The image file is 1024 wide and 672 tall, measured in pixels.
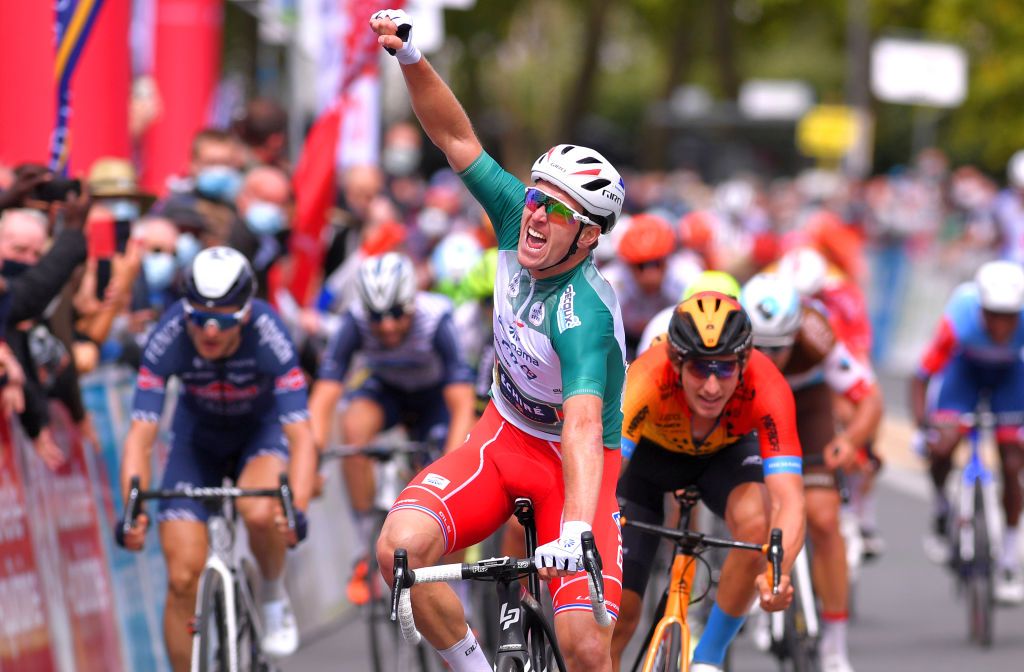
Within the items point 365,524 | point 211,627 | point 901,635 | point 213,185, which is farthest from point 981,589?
point 211,627

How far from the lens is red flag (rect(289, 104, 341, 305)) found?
14.1 m

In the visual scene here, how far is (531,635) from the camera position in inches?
250

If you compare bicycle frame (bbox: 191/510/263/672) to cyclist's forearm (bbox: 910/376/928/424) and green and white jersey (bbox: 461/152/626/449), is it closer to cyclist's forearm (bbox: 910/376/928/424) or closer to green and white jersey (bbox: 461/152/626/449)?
green and white jersey (bbox: 461/152/626/449)

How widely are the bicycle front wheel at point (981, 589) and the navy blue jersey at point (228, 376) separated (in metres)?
4.46

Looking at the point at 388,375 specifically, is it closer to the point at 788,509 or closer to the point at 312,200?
the point at 788,509

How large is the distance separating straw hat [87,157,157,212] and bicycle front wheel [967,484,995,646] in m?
4.89

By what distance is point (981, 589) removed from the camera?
36.2 feet

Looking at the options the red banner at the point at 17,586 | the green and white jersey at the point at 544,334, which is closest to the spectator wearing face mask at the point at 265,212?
the red banner at the point at 17,586

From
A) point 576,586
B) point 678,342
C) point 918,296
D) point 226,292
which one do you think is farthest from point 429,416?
point 918,296

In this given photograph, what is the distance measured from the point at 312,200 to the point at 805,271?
4.43 metres

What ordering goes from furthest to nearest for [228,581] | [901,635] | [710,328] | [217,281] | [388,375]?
[901,635] → [388,375] → [217,281] → [228,581] → [710,328]

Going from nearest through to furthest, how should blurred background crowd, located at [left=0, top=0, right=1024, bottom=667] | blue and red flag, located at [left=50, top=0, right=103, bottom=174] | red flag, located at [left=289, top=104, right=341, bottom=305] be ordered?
1. blurred background crowd, located at [left=0, top=0, right=1024, bottom=667]
2. blue and red flag, located at [left=50, top=0, right=103, bottom=174]
3. red flag, located at [left=289, top=104, right=341, bottom=305]

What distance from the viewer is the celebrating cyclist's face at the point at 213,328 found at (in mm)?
7801

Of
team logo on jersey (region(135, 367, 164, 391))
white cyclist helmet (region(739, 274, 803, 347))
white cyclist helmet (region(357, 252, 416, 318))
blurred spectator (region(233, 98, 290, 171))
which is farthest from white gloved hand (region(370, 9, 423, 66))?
blurred spectator (region(233, 98, 290, 171))
